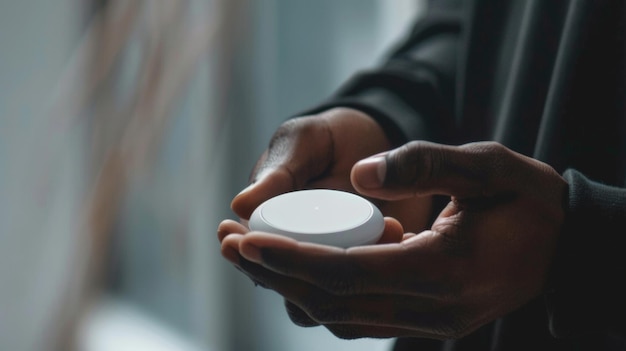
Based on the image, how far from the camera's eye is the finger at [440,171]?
1.30 feet

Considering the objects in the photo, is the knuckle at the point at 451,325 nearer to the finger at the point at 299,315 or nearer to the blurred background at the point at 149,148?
the finger at the point at 299,315

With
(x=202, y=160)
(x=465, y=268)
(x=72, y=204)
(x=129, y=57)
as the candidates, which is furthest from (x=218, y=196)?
(x=465, y=268)

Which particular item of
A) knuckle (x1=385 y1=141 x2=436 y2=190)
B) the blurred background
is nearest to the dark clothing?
knuckle (x1=385 y1=141 x2=436 y2=190)

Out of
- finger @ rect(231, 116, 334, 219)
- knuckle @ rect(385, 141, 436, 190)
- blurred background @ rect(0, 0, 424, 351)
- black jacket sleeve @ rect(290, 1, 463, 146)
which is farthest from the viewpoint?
blurred background @ rect(0, 0, 424, 351)

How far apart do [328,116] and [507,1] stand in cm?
22

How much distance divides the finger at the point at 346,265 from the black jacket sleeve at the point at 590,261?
0.09 m

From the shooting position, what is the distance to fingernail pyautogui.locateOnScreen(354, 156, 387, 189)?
0.40 meters

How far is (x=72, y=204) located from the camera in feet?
5.86

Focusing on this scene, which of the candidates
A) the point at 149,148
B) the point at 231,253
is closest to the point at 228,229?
the point at 231,253

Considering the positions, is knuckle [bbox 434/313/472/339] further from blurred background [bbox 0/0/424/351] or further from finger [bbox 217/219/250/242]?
blurred background [bbox 0/0/424/351]

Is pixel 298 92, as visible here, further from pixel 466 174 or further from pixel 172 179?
pixel 466 174

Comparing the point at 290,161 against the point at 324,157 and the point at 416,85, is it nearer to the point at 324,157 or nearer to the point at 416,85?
the point at 324,157

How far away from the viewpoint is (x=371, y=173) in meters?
0.40

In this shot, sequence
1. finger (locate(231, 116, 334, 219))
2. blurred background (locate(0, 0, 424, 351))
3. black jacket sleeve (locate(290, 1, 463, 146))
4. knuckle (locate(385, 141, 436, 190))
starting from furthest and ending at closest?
blurred background (locate(0, 0, 424, 351)) → black jacket sleeve (locate(290, 1, 463, 146)) → finger (locate(231, 116, 334, 219)) → knuckle (locate(385, 141, 436, 190))
